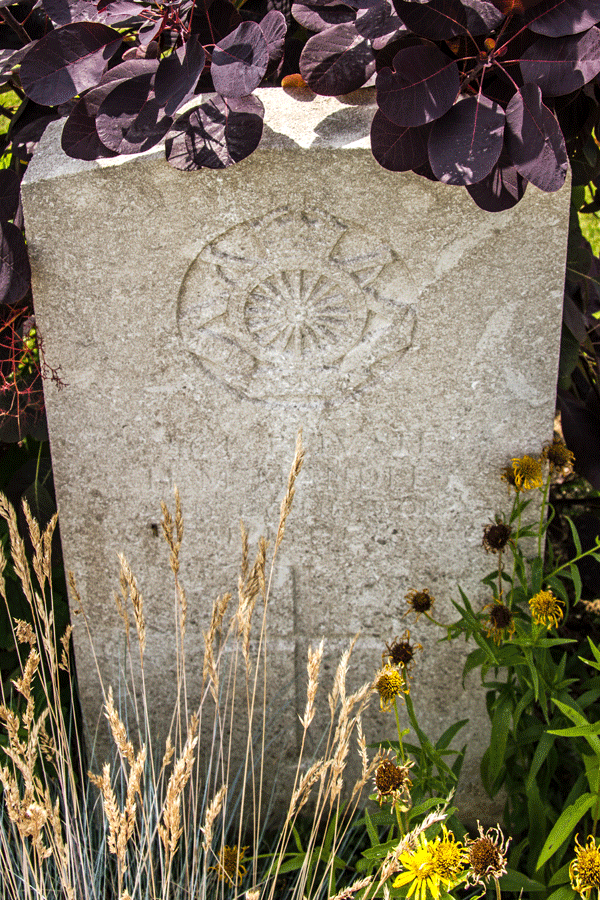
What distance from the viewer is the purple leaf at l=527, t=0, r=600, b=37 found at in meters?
1.29

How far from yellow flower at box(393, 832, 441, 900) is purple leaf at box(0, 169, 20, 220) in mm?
1527

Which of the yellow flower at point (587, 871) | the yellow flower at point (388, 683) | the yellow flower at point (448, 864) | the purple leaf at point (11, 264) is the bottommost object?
the yellow flower at point (587, 871)

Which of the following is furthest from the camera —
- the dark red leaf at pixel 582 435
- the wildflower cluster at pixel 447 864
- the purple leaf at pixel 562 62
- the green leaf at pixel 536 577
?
the dark red leaf at pixel 582 435

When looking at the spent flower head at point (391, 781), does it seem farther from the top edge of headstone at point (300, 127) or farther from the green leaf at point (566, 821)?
the top edge of headstone at point (300, 127)

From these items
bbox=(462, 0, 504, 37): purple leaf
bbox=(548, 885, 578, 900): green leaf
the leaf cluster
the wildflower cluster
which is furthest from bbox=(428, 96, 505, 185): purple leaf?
bbox=(548, 885, 578, 900): green leaf

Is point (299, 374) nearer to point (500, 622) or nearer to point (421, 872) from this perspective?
point (500, 622)

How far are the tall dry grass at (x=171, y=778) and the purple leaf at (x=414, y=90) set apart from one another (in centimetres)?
66

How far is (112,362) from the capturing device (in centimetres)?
165

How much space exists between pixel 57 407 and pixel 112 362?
174mm

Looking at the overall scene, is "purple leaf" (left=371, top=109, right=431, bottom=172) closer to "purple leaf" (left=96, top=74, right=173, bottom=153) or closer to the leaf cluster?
the leaf cluster

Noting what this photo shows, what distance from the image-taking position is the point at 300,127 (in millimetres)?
1491

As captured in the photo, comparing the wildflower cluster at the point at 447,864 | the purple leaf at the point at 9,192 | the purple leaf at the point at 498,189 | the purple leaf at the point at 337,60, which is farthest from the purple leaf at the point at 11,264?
the wildflower cluster at the point at 447,864

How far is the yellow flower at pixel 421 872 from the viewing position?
113 centimetres

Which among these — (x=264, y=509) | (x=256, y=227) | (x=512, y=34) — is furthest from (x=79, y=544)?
(x=512, y=34)
